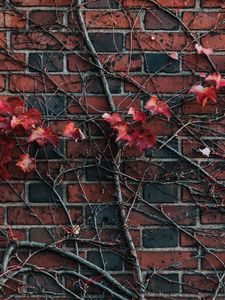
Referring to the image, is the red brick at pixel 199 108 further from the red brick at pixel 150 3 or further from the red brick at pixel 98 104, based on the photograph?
the red brick at pixel 150 3

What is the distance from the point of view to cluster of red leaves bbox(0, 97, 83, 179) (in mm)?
2316

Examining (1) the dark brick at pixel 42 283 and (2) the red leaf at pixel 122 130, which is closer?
(2) the red leaf at pixel 122 130

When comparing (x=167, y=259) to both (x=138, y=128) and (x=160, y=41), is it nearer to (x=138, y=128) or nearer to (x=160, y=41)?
(x=138, y=128)

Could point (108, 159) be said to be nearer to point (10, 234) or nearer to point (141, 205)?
point (141, 205)

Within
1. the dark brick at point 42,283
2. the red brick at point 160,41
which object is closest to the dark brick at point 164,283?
the dark brick at point 42,283

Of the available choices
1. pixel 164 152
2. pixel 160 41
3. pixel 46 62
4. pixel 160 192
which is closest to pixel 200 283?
pixel 160 192

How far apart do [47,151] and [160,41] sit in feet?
2.24

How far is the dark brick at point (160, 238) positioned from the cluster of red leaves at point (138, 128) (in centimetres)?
37

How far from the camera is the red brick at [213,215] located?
2.39 m

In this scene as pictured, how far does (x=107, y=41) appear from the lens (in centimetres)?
238

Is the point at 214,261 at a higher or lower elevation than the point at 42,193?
lower

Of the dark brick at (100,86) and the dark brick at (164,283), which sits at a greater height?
the dark brick at (100,86)

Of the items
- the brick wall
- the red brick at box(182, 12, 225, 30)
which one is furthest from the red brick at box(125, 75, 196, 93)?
the red brick at box(182, 12, 225, 30)

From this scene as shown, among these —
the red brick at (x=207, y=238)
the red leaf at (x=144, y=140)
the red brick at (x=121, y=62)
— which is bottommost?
the red brick at (x=207, y=238)
